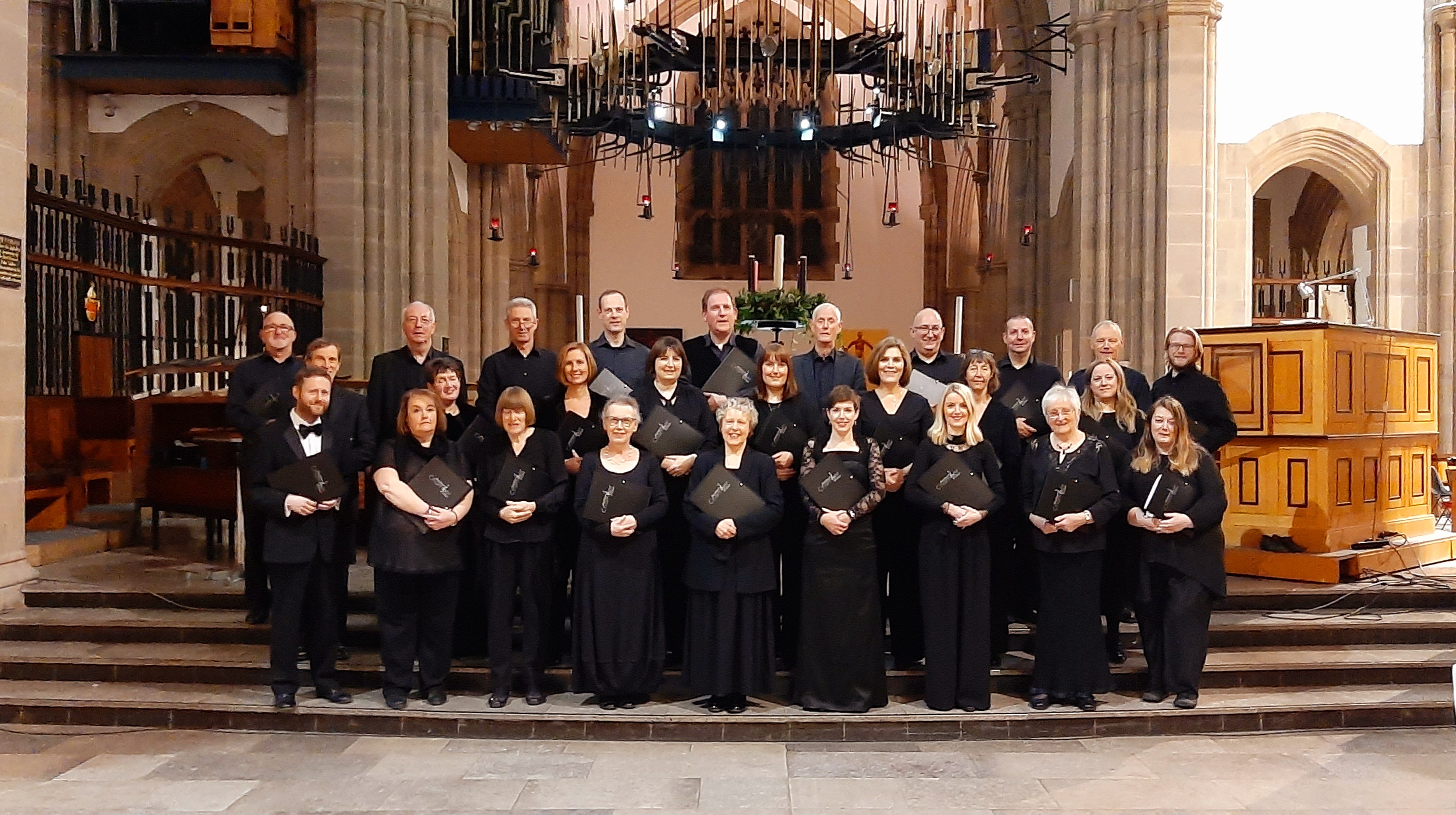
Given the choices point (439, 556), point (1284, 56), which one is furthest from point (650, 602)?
point (1284, 56)

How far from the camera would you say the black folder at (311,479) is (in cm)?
489

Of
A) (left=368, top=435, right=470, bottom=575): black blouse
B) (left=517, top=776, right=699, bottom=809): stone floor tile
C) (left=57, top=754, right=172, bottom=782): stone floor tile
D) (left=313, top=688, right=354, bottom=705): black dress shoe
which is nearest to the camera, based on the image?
(left=517, top=776, right=699, bottom=809): stone floor tile

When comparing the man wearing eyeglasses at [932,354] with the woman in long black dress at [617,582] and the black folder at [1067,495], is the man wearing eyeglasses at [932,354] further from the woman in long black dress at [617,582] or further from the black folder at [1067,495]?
the woman in long black dress at [617,582]

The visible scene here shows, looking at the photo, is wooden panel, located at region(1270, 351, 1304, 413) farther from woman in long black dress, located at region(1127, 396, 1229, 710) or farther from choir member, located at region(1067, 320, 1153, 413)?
woman in long black dress, located at region(1127, 396, 1229, 710)

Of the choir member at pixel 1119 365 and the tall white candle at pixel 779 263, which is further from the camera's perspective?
the tall white candle at pixel 779 263

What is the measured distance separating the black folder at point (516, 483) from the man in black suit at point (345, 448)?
0.59 m

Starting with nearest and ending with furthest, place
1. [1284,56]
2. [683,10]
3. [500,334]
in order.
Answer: [1284,56] → [500,334] → [683,10]

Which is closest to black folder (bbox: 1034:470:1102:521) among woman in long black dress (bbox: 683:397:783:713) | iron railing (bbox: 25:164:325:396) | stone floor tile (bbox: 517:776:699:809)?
woman in long black dress (bbox: 683:397:783:713)

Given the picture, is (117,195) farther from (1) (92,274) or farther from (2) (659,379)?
(2) (659,379)

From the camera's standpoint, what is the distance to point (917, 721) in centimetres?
493

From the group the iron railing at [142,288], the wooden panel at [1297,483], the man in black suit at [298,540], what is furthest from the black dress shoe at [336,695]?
the wooden panel at [1297,483]

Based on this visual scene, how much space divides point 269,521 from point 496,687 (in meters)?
1.19

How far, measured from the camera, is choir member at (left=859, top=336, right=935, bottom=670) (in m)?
5.14

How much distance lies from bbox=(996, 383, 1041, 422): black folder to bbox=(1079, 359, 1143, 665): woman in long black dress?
261 mm
